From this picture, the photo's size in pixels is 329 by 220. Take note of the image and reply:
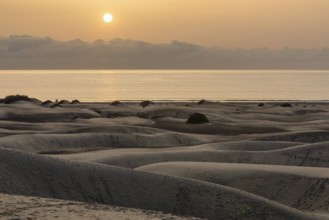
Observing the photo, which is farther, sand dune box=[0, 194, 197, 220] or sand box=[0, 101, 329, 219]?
sand box=[0, 101, 329, 219]

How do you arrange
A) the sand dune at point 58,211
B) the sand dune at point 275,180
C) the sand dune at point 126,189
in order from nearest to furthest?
the sand dune at point 58,211, the sand dune at point 126,189, the sand dune at point 275,180

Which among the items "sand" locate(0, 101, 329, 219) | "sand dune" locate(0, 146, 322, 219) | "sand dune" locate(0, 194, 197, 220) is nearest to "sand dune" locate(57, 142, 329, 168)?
"sand" locate(0, 101, 329, 219)

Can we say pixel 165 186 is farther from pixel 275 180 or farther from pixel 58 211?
pixel 275 180

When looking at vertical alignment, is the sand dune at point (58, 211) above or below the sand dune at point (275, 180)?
above

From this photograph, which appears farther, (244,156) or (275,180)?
(244,156)

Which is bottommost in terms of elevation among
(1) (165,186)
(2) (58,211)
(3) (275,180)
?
(3) (275,180)

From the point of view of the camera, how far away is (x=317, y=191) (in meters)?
9.10

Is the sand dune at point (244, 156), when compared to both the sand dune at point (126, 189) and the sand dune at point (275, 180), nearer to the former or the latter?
the sand dune at point (275, 180)

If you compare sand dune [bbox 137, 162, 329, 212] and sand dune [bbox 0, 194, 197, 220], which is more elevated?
sand dune [bbox 0, 194, 197, 220]

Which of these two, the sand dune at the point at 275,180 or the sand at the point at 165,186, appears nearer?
the sand at the point at 165,186

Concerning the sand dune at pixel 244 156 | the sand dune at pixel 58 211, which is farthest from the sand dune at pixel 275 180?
the sand dune at pixel 58 211

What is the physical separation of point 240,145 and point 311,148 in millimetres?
2513

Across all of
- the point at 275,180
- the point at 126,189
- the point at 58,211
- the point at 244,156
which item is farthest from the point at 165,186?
the point at 244,156

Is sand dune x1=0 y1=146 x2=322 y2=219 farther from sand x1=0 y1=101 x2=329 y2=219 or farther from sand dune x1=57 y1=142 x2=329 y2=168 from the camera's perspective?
sand dune x1=57 y1=142 x2=329 y2=168
